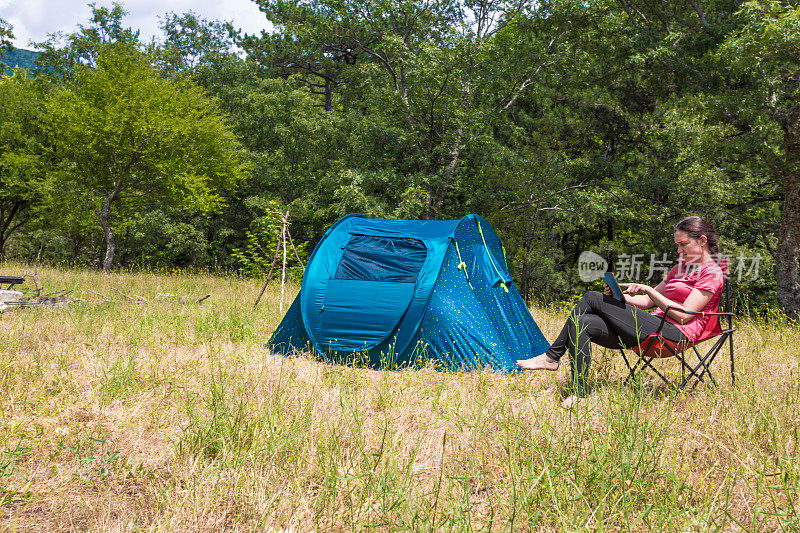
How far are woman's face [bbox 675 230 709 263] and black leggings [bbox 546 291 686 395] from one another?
51 cm

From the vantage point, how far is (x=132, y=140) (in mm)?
13633

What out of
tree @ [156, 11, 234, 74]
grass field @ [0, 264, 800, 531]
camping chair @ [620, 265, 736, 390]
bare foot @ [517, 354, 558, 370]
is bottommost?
grass field @ [0, 264, 800, 531]

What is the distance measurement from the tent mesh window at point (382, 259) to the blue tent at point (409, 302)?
1 cm

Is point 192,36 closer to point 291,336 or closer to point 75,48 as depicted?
point 75,48

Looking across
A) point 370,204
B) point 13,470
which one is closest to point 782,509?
point 13,470

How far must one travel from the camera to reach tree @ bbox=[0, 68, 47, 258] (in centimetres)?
1583

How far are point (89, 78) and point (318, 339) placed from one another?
41.7ft

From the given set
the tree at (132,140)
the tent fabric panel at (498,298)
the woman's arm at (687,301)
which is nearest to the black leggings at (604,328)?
the woman's arm at (687,301)

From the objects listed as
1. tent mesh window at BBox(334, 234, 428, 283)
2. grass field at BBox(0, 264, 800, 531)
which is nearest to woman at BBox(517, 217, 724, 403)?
grass field at BBox(0, 264, 800, 531)

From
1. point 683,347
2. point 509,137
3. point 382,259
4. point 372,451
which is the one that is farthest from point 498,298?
point 509,137

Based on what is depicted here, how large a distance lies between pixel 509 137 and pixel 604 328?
12098 mm

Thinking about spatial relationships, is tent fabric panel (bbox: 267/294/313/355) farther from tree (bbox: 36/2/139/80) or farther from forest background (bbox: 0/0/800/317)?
tree (bbox: 36/2/139/80)

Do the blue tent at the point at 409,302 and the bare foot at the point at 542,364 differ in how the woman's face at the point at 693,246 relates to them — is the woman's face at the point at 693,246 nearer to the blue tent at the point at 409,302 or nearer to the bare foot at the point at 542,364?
the bare foot at the point at 542,364

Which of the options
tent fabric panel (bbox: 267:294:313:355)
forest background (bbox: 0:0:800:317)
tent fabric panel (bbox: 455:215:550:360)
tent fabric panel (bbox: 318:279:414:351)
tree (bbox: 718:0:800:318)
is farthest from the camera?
forest background (bbox: 0:0:800:317)
